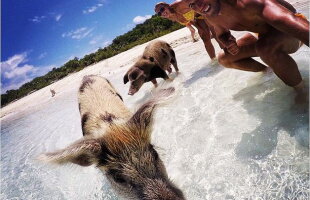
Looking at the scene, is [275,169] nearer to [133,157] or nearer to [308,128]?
[308,128]

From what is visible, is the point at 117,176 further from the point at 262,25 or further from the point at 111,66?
the point at 111,66

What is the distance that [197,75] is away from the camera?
7547mm

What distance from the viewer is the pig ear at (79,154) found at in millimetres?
2879

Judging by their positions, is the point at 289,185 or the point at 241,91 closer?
the point at 289,185

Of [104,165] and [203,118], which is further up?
[104,165]

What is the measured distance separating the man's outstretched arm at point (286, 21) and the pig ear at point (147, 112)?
118cm

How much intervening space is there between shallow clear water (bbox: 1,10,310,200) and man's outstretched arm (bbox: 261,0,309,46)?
0.89 meters

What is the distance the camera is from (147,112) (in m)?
3.35

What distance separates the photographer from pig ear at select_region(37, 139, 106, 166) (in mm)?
2879

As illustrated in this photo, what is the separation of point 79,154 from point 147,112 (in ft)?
2.53

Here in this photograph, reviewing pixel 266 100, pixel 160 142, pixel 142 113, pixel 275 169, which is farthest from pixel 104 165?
pixel 266 100

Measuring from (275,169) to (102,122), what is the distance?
2143 mm

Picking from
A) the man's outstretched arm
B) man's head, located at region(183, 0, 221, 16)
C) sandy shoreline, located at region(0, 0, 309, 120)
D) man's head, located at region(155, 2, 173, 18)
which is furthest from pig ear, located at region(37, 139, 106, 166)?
Result: sandy shoreline, located at region(0, 0, 309, 120)

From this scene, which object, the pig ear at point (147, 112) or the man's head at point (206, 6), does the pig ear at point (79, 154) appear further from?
the man's head at point (206, 6)
